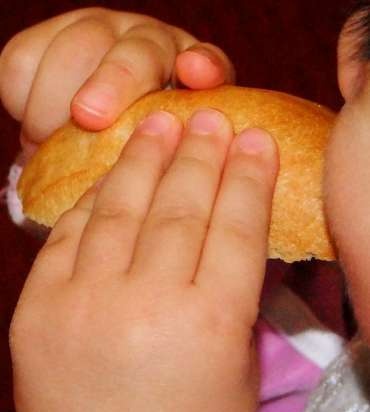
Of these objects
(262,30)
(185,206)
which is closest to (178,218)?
(185,206)

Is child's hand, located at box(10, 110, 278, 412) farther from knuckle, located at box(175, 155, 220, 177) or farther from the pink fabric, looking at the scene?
the pink fabric

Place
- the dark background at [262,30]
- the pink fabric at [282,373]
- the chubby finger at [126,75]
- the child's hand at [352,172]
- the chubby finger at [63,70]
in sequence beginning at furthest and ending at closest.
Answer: the dark background at [262,30]
the pink fabric at [282,373]
the chubby finger at [63,70]
the chubby finger at [126,75]
the child's hand at [352,172]

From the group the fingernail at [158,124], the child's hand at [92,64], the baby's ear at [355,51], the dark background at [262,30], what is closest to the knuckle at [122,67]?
the child's hand at [92,64]

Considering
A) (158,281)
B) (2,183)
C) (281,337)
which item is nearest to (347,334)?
(281,337)

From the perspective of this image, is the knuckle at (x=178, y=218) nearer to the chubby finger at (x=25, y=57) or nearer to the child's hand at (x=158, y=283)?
the child's hand at (x=158, y=283)

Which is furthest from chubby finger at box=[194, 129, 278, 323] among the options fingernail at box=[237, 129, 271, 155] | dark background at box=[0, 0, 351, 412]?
dark background at box=[0, 0, 351, 412]

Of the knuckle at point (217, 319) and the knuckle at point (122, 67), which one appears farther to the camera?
the knuckle at point (122, 67)

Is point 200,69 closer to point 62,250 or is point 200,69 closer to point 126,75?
point 126,75
